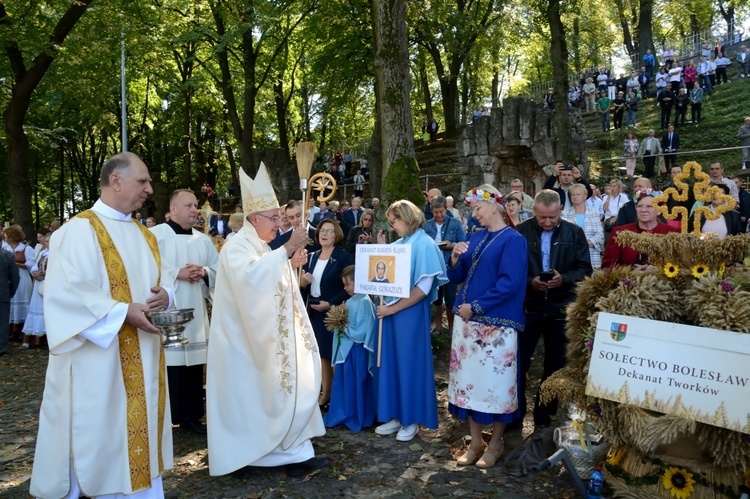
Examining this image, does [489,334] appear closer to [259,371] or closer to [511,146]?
[259,371]

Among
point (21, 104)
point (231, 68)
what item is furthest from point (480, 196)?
point (231, 68)

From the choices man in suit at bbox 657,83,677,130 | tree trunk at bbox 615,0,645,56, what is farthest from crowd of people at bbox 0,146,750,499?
tree trunk at bbox 615,0,645,56

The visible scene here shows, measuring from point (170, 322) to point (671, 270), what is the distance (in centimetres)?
315

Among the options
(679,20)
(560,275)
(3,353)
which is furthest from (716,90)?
(3,353)

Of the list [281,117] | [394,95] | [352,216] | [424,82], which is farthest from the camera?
[424,82]

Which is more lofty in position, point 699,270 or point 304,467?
point 699,270

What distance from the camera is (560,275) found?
17.5ft

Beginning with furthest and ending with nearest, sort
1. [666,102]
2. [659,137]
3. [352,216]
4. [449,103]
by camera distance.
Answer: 1. [449,103]
2. [666,102]
3. [659,137]
4. [352,216]

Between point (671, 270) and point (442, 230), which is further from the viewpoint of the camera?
point (442, 230)

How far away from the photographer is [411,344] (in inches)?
223

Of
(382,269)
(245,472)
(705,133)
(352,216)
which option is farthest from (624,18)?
(245,472)

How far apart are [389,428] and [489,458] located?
1.15 m

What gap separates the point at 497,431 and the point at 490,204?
187cm

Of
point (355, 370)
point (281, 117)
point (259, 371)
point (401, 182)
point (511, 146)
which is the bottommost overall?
point (355, 370)
